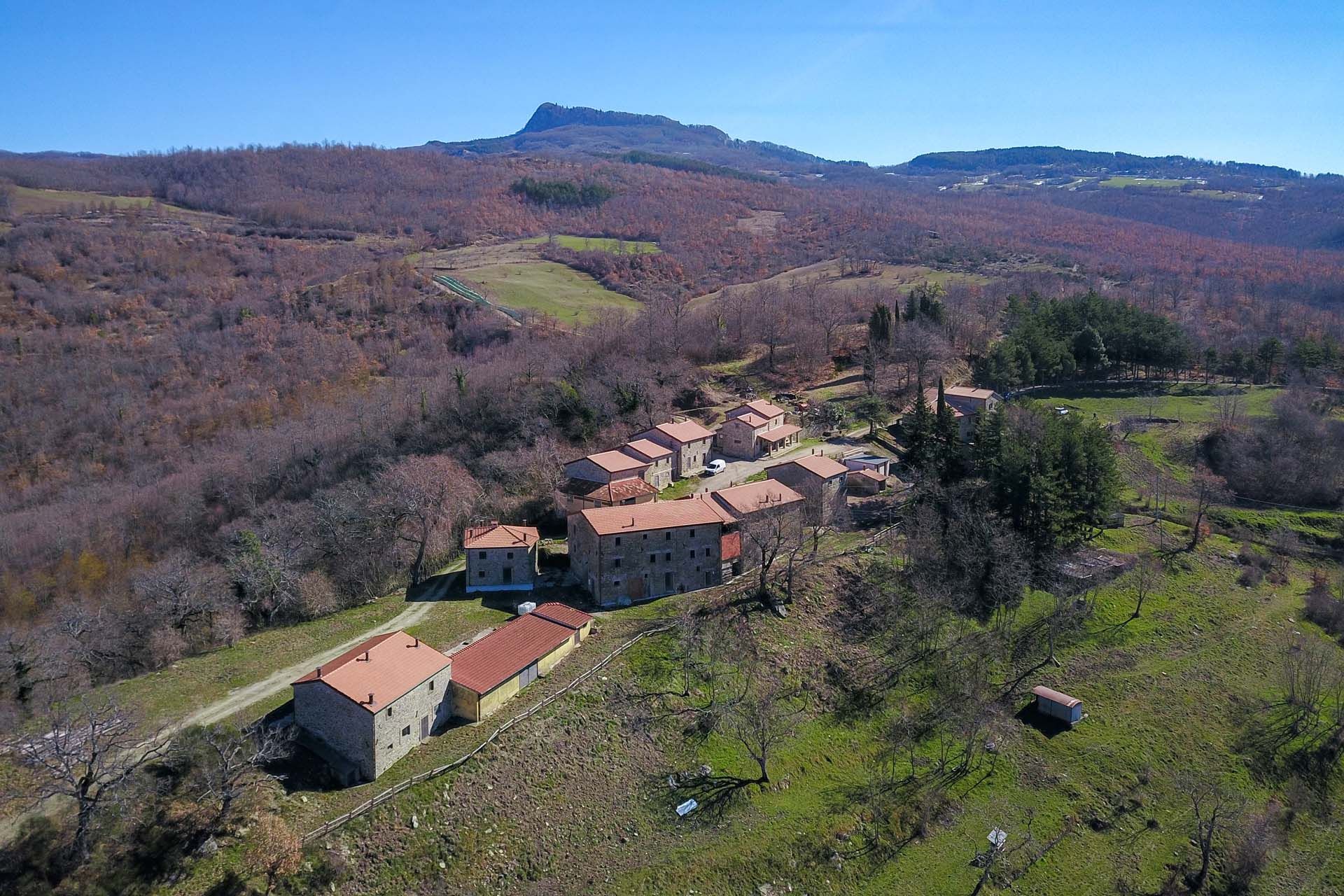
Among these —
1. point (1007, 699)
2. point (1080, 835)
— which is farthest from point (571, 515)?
point (1080, 835)

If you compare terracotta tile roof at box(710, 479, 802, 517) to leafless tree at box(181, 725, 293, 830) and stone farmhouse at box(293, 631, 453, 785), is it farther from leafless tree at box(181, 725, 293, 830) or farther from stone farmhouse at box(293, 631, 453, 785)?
leafless tree at box(181, 725, 293, 830)

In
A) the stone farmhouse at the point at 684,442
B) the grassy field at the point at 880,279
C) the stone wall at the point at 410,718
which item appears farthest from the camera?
the grassy field at the point at 880,279

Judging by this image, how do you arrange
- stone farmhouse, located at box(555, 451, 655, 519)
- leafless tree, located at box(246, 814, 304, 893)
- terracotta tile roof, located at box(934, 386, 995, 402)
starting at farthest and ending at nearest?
terracotta tile roof, located at box(934, 386, 995, 402) < stone farmhouse, located at box(555, 451, 655, 519) < leafless tree, located at box(246, 814, 304, 893)

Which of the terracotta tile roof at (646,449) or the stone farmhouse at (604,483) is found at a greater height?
the terracotta tile roof at (646,449)

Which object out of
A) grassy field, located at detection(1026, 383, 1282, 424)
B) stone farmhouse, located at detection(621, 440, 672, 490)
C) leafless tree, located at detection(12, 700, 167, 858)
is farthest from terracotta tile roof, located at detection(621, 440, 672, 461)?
grassy field, located at detection(1026, 383, 1282, 424)

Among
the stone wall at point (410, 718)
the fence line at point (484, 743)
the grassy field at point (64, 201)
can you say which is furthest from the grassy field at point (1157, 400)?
the grassy field at point (64, 201)

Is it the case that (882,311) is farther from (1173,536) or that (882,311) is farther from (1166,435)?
(1173,536)

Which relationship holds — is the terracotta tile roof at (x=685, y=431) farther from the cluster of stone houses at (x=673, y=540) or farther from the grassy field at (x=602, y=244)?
the grassy field at (x=602, y=244)

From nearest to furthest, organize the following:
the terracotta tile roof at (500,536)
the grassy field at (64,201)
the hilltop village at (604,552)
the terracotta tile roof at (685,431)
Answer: the hilltop village at (604,552) → the terracotta tile roof at (500,536) → the terracotta tile roof at (685,431) → the grassy field at (64,201)
